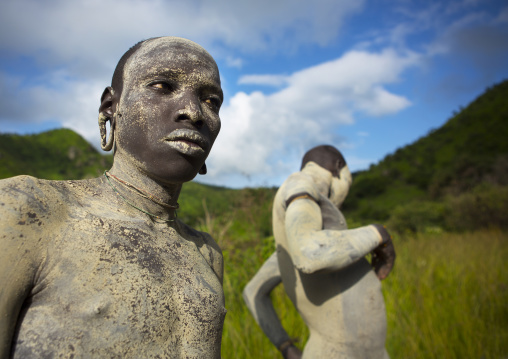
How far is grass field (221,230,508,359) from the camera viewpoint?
13.8 ft

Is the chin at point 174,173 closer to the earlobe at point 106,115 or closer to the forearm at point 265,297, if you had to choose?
the earlobe at point 106,115

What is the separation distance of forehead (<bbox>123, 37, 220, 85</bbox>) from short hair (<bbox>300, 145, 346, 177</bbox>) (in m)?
1.57

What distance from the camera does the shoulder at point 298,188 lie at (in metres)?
2.43

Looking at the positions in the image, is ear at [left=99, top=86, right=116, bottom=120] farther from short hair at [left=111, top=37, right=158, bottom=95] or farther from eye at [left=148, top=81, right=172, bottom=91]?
eye at [left=148, top=81, right=172, bottom=91]

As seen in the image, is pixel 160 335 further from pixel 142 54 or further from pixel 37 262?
pixel 142 54

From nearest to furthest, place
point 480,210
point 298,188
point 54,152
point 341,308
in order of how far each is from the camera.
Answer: point 341,308 → point 298,188 → point 480,210 → point 54,152

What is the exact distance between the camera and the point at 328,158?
2.87 m

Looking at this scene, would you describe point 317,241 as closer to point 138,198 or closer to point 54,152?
point 138,198

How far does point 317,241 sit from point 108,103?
134 cm

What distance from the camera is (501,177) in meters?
20.8

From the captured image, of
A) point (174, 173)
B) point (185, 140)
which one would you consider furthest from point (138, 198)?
point (185, 140)

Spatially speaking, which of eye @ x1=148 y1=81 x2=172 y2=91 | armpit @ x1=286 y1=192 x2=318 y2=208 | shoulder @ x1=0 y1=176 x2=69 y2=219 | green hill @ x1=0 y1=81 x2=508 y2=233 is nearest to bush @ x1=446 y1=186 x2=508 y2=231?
green hill @ x1=0 y1=81 x2=508 y2=233

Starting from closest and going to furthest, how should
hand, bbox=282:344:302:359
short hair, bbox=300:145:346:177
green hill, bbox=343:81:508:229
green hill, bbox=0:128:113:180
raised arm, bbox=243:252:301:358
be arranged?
hand, bbox=282:344:302:359 → short hair, bbox=300:145:346:177 → raised arm, bbox=243:252:301:358 → green hill, bbox=0:128:113:180 → green hill, bbox=343:81:508:229

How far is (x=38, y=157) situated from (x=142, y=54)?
16.4 metres
